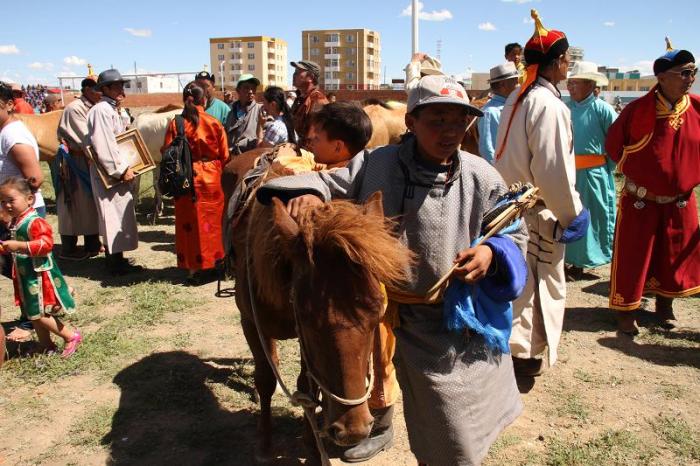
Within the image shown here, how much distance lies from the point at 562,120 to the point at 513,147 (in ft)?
1.12

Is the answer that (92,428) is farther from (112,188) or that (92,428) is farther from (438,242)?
(112,188)

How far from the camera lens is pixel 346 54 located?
86500mm

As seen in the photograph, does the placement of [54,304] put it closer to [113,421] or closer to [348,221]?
[113,421]

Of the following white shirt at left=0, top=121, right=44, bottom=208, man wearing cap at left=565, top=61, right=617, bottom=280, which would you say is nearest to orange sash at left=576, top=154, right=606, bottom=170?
man wearing cap at left=565, top=61, right=617, bottom=280

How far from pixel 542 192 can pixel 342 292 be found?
6.84 ft

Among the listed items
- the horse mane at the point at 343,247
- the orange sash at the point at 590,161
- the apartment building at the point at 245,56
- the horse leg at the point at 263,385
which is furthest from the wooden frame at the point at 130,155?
the apartment building at the point at 245,56

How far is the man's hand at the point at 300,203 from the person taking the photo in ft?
6.11

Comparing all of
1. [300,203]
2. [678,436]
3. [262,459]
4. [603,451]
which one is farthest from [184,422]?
[678,436]

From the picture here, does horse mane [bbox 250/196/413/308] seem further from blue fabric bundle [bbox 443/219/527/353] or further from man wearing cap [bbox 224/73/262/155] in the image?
man wearing cap [bbox 224/73/262/155]

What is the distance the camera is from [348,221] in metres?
1.72

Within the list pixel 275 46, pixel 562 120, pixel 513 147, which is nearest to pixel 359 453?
pixel 513 147

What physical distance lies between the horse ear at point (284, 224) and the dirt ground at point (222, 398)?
6.21 feet

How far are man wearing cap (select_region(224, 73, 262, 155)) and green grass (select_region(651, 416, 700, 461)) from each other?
5.37m

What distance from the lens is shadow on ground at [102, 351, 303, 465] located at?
10.3 feet
